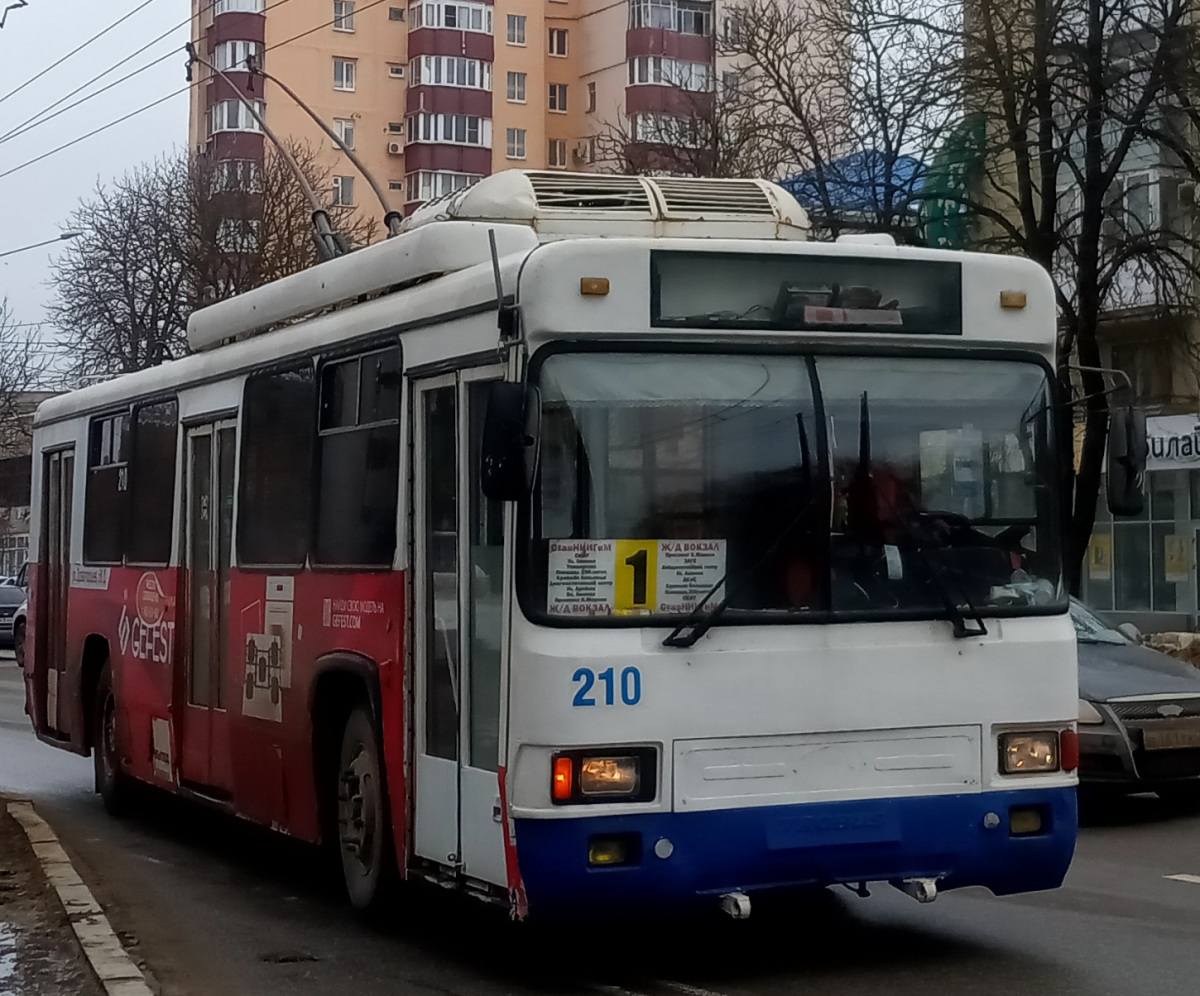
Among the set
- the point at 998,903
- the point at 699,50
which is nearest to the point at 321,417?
the point at 998,903

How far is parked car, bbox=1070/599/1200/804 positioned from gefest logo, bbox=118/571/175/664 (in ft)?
17.9

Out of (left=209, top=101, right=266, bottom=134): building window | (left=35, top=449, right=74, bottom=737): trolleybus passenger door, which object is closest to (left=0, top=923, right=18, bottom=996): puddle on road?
(left=35, top=449, right=74, bottom=737): trolleybus passenger door

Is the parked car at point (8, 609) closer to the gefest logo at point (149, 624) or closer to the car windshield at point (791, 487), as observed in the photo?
the gefest logo at point (149, 624)

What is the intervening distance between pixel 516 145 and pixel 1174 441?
Result: 47.9 m

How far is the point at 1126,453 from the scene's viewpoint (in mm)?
8297

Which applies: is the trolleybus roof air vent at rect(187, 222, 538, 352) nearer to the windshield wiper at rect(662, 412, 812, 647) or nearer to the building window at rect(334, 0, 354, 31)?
the windshield wiper at rect(662, 412, 812, 647)

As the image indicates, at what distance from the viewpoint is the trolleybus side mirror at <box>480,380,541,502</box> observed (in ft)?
23.5

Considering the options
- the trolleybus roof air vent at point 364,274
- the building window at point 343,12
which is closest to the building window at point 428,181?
the building window at point 343,12

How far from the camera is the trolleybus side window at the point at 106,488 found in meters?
13.3

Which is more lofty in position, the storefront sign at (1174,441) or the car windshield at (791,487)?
the storefront sign at (1174,441)

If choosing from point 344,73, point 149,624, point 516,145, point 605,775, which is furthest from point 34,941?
point 516,145

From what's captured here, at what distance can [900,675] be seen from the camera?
7.78 meters

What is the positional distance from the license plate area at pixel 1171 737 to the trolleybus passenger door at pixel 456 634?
5.84 m

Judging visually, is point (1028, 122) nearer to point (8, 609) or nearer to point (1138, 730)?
point (1138, 730)
